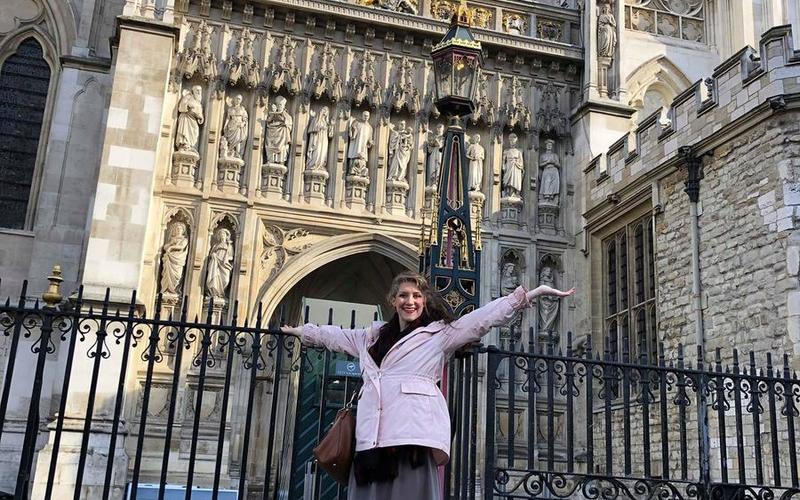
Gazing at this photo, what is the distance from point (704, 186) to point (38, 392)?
29.3 feet

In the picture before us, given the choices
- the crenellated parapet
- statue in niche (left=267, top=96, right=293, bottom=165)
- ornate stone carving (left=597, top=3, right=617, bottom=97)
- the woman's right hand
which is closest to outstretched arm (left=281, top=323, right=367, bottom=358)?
the woman's right hand

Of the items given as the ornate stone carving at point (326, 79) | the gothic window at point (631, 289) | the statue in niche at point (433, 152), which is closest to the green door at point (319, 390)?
the statue in niche at point (433, 152)

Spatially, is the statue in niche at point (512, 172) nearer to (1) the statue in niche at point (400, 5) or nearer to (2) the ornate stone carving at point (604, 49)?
(2) the ornate stone carving at point (604, 49)

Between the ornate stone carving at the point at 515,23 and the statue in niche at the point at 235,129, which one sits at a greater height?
the ornate stone carving at the point at 515,23

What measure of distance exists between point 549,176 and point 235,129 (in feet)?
17.9

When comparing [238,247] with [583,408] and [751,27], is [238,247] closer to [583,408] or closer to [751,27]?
[583,408]

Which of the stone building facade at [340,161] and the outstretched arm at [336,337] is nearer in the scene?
the outstretched arm at [336,337]

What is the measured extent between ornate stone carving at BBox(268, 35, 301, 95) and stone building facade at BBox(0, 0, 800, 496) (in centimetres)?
3

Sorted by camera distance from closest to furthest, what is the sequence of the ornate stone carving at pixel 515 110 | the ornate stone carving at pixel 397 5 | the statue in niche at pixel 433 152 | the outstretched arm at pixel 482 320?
the outstretched arm at pixel 482 320
the statue in niche at pixel 433 152
the ornate stone carving at pixel 397 5
the ornate stone carving at pixel 515 110

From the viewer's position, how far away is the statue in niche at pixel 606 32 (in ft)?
46.5

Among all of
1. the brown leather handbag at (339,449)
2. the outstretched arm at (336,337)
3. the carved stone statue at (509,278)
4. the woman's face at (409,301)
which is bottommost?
the brown leather handbag at (339,449)

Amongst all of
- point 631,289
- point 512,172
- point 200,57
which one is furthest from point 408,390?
point 512,172

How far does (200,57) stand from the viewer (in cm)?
1270

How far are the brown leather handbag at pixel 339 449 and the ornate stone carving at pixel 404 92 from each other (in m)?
10.4
